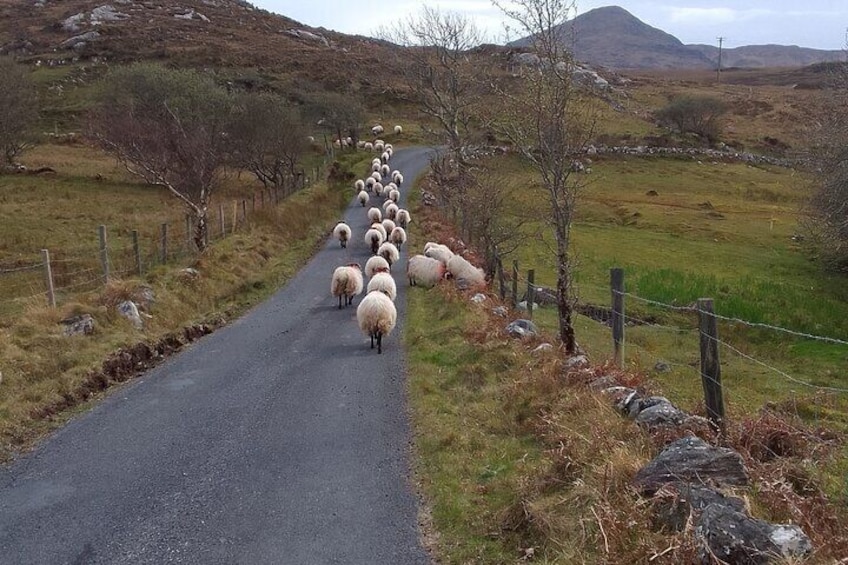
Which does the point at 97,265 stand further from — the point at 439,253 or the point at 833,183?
the point at 833,183

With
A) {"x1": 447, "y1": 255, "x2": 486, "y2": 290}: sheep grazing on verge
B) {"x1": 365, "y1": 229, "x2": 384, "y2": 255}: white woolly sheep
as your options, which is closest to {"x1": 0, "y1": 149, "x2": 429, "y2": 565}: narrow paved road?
{"x1": 447, "y1": 255, "x2": 486, "y2": 290}: sheep grazing on verge

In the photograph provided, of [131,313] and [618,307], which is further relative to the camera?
[131,313]

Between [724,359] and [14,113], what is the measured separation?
47789 mm

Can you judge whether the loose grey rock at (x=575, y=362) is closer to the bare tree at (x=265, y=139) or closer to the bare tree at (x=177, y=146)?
the bare tree at (x=177, y=146)

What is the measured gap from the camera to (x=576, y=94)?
1278 cm

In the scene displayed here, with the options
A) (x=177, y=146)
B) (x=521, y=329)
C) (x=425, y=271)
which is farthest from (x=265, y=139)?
(x=521, y=329)

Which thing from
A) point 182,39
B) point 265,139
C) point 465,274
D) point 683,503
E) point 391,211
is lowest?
point 465,274

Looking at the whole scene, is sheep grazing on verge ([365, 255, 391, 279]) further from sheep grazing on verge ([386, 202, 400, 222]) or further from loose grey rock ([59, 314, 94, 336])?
sheep grazing on verge ([386, 202, 400, 222])

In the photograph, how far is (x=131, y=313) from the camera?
16.3 meters

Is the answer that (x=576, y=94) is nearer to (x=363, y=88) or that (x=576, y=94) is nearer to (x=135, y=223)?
(x=135, y=223)

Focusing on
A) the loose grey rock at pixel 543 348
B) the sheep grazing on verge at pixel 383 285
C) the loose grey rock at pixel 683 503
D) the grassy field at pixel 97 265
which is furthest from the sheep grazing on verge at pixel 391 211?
the loose grey rock at pixel 683 503

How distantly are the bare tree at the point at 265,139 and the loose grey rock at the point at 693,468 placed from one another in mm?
38757

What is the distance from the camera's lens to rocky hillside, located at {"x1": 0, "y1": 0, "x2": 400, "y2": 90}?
98250 millimetres

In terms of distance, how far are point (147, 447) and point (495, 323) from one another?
8315 millimetres
